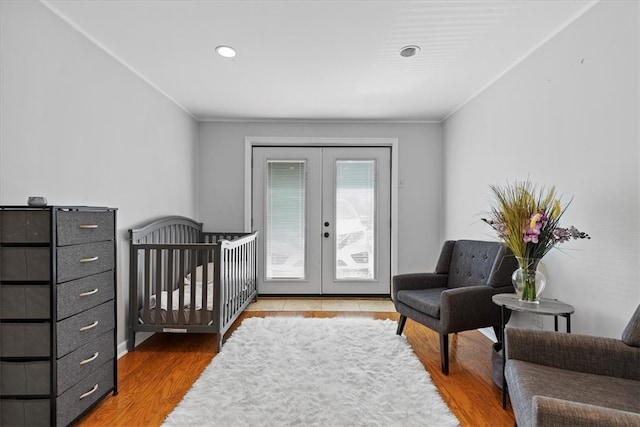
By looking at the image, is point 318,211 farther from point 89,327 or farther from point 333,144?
point 89,327

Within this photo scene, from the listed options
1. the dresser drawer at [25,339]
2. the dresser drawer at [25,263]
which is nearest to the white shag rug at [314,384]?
the dresser drawer at [25,339]

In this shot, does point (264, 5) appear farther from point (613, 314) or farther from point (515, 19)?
point (613, 314)

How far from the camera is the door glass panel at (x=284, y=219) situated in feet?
14.2

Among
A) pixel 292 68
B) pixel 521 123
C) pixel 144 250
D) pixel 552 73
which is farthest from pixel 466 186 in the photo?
pixel 144 250

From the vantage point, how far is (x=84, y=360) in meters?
1.72

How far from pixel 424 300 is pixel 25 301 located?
7.68 feet

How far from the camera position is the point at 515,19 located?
2031mm

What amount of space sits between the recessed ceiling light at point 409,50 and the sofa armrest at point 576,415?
2180 mm

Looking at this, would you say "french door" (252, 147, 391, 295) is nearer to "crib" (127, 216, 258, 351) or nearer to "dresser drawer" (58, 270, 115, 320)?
"crib" (127, 216, 258, 351)

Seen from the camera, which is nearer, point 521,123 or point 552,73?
point 552,73

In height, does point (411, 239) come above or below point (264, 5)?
below

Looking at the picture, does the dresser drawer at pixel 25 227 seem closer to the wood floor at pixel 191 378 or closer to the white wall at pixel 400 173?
the wood floor at pixel 191 378

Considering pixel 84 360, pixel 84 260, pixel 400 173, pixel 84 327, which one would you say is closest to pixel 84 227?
pixel 84 260

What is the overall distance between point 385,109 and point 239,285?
2.44 meters
